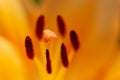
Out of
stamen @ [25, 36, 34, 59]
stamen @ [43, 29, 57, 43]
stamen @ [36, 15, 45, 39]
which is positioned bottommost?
stamen @ [25, 36, 34, 59]

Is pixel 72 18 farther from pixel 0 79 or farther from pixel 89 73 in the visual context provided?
pixel 0 79

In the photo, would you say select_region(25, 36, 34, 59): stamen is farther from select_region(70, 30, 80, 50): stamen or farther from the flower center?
select_region(70, 30, 80, 50): stamen

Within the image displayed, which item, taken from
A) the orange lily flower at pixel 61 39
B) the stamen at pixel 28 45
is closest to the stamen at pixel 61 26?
the orange lily flower at pixel 61 39

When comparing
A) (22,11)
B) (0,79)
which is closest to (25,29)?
(22,11)

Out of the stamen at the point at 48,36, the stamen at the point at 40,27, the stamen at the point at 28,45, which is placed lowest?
the stamen at the point at 28,45

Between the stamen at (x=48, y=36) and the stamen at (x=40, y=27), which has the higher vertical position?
the stamen at (x=40, y=27)

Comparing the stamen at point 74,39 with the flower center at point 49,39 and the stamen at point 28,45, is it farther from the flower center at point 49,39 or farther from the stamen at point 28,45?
the stamen at point 28,45

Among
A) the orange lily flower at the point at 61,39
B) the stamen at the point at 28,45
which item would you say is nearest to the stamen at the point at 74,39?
the orange lily flower at the point at 61,39

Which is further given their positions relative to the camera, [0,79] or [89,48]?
[89,48]

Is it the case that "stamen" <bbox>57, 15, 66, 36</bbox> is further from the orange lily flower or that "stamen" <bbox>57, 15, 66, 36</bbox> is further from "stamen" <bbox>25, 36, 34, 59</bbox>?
"stamen" <bbox>25, 36, 34, 59</bbox>

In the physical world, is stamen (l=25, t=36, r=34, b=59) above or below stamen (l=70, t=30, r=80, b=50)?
below

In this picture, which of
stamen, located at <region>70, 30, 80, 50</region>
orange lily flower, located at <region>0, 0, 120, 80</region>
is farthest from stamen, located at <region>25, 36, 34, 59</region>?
stamen, located at <region>70, 30, 80, 50</region>
